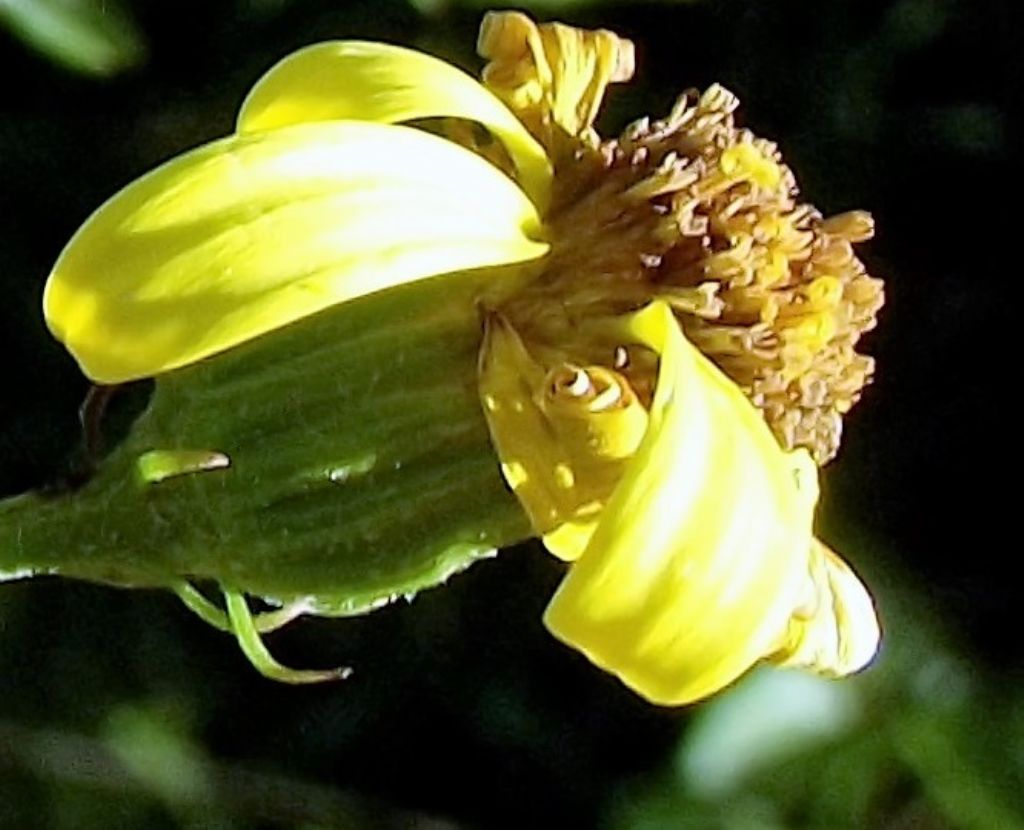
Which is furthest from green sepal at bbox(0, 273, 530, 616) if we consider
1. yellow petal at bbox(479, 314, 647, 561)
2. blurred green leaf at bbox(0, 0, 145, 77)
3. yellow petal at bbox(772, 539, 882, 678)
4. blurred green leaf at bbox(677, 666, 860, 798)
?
blurred green leaf at bbox(677, 666, 860, 798)

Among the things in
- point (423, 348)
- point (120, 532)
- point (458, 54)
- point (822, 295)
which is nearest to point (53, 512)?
point (120, 532)

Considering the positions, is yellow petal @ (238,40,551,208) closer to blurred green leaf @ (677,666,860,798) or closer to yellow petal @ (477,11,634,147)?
yellow petal @ (477,11,634,147)

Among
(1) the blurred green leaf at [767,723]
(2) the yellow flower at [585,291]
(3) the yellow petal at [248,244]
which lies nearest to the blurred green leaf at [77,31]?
(2) the yellow flower at [585,291]

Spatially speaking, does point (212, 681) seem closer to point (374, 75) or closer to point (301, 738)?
point (301, 738)

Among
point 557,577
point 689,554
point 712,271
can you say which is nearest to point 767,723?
point 557,577

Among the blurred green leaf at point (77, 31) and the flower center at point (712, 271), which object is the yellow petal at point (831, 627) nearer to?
the flower center at point (712, 271)

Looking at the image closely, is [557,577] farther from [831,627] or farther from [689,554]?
[689,554]
